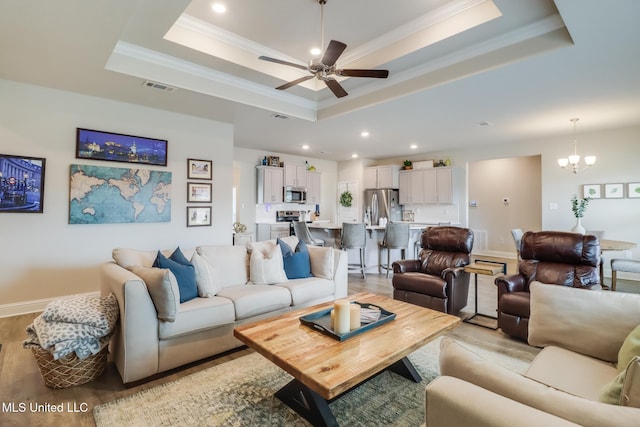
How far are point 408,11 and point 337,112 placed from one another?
190 cm

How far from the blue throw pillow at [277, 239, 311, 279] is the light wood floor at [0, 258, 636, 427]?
3.25ft

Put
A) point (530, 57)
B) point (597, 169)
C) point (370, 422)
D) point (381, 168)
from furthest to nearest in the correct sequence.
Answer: point (381, 168) < point (597, 169) < point (530, 57) < point (370, 422)

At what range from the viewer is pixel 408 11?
3.05 metres

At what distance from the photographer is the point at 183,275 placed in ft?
8.73

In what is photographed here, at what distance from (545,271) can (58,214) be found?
18.0 ft

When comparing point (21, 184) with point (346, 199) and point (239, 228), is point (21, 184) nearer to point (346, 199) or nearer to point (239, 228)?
point (239, 228)

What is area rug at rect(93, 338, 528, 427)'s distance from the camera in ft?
5.97

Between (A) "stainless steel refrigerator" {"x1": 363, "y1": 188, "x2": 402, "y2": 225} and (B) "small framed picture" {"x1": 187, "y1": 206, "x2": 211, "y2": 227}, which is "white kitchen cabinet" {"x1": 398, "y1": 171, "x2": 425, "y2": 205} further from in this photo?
(B) "small framed picture" {"x1": 187, "y1": 206, "x2": 211, "y2": 227}

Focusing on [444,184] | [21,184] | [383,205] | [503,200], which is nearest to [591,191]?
[503,200]

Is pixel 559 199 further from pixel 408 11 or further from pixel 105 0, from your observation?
pixel 105 0

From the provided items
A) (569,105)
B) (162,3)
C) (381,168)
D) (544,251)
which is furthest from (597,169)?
(162,3)

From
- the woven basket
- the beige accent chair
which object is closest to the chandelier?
the beige accent chair

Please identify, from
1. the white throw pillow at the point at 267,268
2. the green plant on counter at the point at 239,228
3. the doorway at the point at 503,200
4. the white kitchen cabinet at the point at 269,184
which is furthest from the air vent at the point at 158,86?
the doorway at the point at 503,200

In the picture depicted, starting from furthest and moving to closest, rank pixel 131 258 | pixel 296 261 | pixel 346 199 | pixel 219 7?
pixel 346 199
pixel 296 261
pixel 219 7
pixel 131 258
